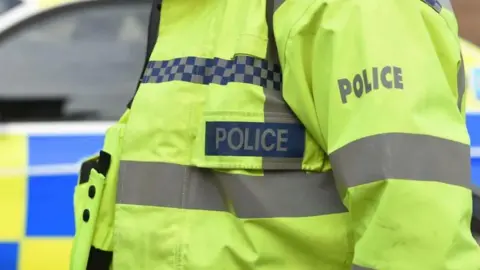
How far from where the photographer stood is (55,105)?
72.6 inches

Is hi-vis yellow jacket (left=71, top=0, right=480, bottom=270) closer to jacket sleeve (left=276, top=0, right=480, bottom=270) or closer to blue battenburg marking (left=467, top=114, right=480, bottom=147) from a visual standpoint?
jacket sleeve (left=276, top=0, right=480, bottom=270)

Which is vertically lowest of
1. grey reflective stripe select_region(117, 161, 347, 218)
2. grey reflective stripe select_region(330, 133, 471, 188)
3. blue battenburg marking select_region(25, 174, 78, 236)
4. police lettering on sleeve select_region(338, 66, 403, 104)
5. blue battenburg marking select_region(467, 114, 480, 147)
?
blue battenburg marking select_region(25, 174, 78, 236)

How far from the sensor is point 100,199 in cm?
107

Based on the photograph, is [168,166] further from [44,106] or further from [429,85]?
[44,106]

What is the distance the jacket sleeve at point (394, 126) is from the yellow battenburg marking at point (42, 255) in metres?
1.07

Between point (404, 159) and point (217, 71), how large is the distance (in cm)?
31

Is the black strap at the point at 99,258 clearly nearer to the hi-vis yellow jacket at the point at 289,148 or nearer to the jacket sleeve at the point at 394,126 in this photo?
the hi-vis yellow jacket at the point at 289,148

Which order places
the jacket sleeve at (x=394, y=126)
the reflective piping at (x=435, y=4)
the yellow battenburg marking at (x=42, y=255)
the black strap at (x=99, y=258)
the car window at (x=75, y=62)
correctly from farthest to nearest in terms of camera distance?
the car window at (x=75, y=62)
the yellow battenburg marking at (x=42, y=255)
the black strap at (x=99, y=258)
the reflective piping at (x=435, y=4)
the jacket sleeve at (x=394, y=126)

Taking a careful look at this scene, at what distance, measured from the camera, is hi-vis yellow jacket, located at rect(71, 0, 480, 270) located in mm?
788

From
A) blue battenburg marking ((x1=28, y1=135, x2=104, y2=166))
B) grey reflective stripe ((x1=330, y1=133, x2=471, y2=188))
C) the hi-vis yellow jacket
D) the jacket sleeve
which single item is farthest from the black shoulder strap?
blue battenburg marking ((x1=28, y1=135, x2=104, y2=166))

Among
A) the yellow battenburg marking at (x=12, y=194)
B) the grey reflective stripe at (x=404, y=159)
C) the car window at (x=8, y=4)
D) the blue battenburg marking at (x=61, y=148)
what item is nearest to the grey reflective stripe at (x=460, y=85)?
the grey reflective stripe at (x=404, y=159)

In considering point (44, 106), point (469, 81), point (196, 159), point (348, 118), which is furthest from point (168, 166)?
point (469, 81)

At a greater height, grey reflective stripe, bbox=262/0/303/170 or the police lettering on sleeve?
the police lettering on sleeve

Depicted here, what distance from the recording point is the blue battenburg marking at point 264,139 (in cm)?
93
